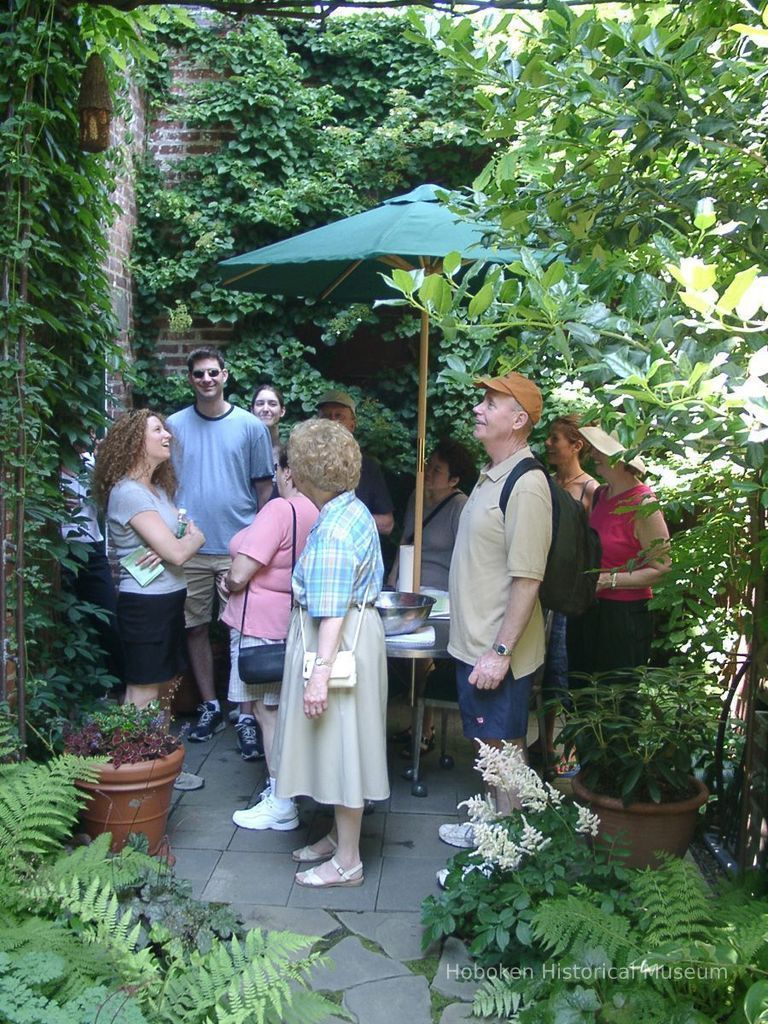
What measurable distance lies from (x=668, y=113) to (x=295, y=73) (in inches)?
204

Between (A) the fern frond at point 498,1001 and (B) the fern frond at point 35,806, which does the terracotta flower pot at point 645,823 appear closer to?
(A) the fern frond at point 498,1001

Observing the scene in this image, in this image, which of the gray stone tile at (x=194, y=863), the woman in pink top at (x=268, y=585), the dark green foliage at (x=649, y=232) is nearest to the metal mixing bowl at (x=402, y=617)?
the woman in pink top at (x=268, y=585)

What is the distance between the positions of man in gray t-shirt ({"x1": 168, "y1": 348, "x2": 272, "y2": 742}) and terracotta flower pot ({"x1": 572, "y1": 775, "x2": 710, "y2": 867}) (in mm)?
2581

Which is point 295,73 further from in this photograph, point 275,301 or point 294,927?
point 294,927

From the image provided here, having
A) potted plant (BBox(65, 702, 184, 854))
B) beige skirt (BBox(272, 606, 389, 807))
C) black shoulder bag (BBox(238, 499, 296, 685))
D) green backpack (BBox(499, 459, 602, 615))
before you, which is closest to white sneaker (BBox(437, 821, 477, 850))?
beige skirt (BBox(272, 606, 389, 807))

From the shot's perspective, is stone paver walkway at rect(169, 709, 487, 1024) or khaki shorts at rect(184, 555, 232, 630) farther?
khaki shorts at rect(184, 555, 232, 630)

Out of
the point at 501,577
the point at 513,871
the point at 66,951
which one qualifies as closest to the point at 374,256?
the point at 501,577

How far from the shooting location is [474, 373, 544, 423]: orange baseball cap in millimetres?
3553

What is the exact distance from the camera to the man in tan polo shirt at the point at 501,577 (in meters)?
3.49

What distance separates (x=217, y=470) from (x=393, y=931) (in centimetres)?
285

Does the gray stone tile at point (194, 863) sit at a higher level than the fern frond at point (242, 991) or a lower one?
lower

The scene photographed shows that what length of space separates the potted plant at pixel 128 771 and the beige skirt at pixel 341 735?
1.47 ft

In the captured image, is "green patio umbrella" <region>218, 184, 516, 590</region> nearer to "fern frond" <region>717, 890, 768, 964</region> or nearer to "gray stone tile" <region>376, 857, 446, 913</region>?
"gray stone tile" <region>376, 857, 446, 913</region>

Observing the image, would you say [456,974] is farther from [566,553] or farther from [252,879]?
[566,553]
